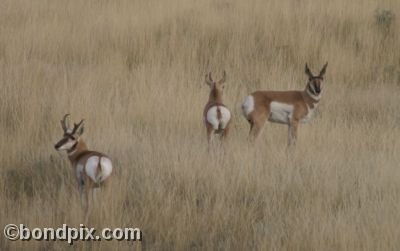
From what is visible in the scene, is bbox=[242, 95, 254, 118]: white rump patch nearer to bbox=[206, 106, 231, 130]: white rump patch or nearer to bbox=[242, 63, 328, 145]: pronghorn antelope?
bbox=[242, 63, 328, 145]: pronghorn antelope

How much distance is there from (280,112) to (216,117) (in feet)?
3.25

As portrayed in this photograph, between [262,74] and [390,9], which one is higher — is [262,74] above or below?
below

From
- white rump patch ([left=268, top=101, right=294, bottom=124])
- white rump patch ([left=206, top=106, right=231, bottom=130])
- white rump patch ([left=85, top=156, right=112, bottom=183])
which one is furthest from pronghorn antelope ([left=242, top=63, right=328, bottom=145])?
white rump patch ([left=85, top=156, right=112, bottom=183])

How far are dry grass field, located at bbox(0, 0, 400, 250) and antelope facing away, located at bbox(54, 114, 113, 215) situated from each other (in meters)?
0.15

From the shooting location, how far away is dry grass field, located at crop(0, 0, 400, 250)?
576cm

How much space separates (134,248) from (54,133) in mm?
2861

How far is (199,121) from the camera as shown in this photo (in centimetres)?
875

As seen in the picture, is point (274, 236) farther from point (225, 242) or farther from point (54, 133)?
point (54, 133)

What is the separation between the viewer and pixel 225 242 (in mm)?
5574

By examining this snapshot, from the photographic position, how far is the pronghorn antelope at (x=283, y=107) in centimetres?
799

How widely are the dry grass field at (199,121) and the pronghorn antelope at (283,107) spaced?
0.21m

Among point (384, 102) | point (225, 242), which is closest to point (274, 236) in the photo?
point (225, 242)

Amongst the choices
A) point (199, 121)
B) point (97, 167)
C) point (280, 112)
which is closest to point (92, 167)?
point (97, 167)

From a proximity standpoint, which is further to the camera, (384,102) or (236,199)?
(384,102)
